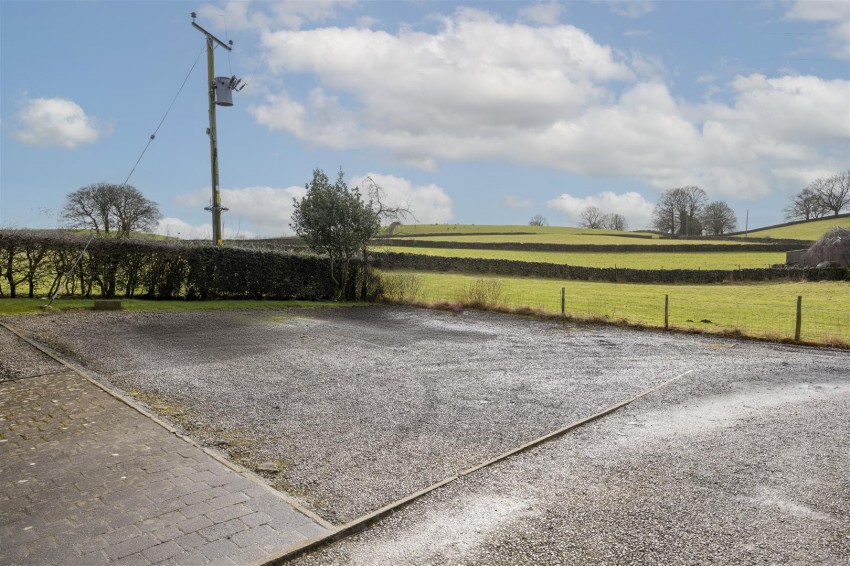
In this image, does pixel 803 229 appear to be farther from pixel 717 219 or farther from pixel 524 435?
pixel 524 435

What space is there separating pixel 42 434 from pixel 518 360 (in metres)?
8.30

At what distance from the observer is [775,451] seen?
635 centimetres

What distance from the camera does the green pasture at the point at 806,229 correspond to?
6969 cm

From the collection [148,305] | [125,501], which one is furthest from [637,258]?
[125,501]

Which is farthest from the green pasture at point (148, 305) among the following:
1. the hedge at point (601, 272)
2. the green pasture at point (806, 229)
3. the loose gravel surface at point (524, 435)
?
the green pasture at point (806, 229)

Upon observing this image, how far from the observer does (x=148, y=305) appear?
60.3ft

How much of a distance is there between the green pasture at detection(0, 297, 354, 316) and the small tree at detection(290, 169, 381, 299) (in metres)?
2.44

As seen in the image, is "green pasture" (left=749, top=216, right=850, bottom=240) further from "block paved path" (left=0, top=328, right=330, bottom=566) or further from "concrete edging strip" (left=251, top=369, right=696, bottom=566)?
"block paved path" (left=0, top=328, right=330, bottom=566)

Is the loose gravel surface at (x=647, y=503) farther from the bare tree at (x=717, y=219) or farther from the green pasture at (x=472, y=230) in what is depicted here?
the bare tree at (x=717, y=219)

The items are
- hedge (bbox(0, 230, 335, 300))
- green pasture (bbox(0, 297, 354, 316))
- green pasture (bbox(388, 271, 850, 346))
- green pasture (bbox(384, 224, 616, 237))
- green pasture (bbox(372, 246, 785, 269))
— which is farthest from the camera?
green pasture (bbox(384, 224, 616, 237))

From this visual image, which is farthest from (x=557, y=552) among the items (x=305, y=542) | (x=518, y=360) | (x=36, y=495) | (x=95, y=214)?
(x=95, y=214)

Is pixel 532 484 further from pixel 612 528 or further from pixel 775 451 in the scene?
pixel 775 451

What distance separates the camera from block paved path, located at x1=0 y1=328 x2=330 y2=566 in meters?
3.95

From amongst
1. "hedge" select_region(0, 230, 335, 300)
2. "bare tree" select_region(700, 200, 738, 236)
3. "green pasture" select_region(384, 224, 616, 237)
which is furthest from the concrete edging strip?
"bare tree" select_region(700, 200, 738, 236)
